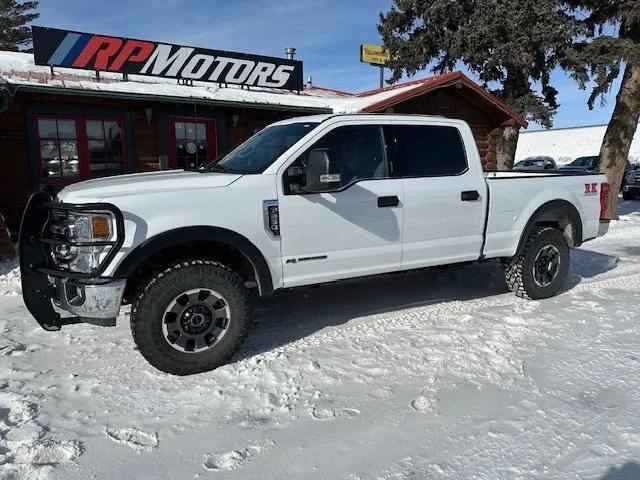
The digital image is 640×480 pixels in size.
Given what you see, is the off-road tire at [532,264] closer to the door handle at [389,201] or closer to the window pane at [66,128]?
the door handle at [389,201]

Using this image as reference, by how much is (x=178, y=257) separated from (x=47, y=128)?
25.9 feet

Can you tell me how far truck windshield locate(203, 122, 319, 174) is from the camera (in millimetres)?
4278

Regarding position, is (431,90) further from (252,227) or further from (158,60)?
(252,227)

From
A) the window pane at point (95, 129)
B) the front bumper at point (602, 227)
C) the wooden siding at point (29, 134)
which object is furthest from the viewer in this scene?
the window pane at point (95, 129)

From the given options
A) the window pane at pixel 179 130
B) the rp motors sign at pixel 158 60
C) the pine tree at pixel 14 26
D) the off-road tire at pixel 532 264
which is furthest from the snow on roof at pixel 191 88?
the pine tree at pixel 14 26

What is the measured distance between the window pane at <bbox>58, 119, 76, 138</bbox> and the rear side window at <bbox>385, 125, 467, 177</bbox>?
26.5ft

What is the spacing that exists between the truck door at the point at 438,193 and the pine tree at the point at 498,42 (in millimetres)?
12551

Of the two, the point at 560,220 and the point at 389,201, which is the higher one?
the point at 389,201

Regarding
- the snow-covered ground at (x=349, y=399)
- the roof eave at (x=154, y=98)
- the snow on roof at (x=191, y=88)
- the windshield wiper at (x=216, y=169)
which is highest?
the snow on roof at (x=191, y=88)

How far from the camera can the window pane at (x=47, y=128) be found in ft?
33.2

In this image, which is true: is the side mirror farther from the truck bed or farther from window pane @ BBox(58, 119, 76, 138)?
window pane @ BBox(58, 119, 76, 138)

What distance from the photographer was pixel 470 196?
5.02m

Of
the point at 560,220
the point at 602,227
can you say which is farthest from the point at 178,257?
the point at 602,227

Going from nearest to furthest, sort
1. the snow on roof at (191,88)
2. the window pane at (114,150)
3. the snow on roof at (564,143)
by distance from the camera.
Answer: the snow on roof at (191,88)
the window pane at (114,150)
the snow on roof at (564,143)
